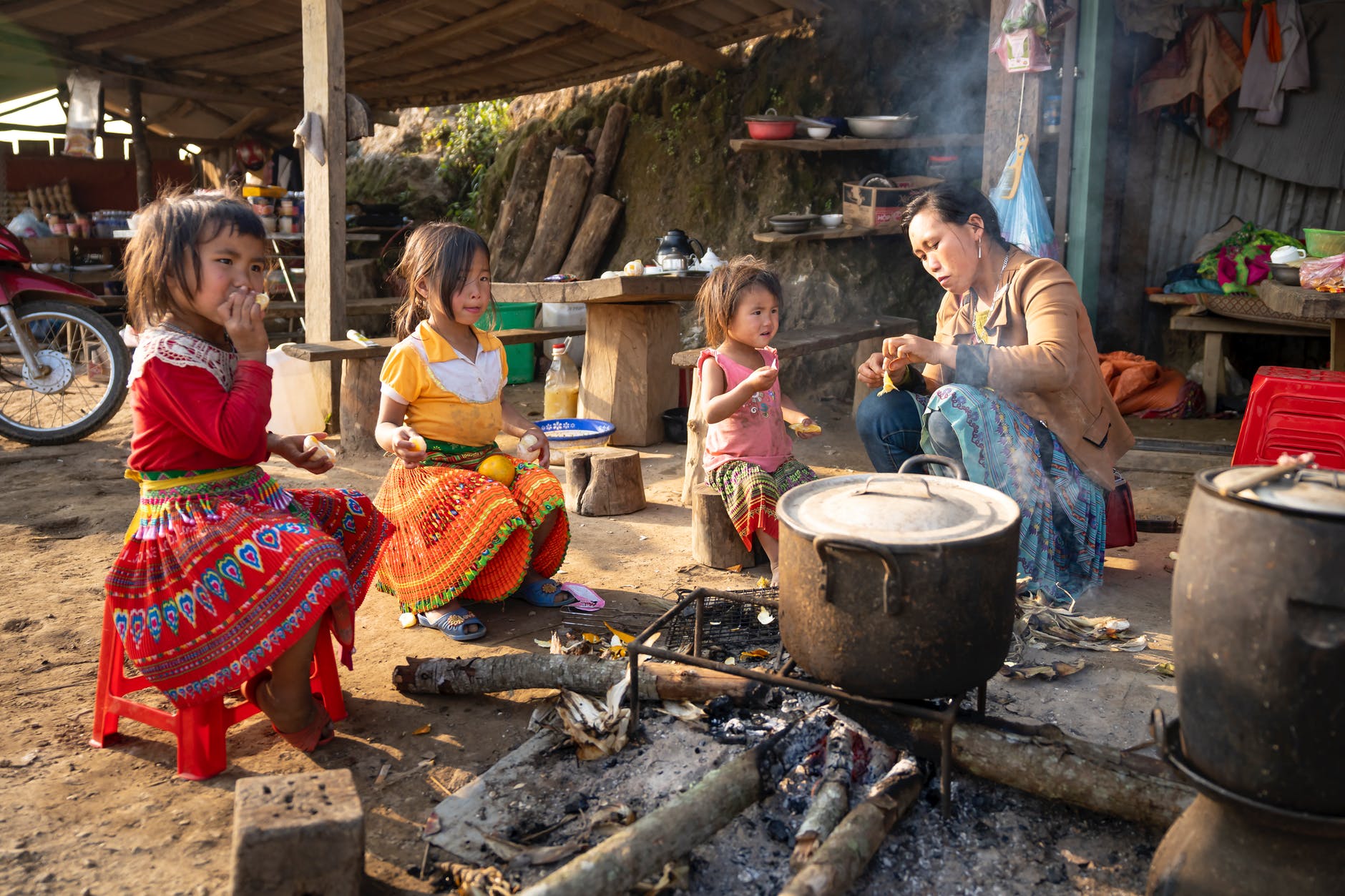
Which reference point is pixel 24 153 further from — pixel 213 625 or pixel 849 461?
pixel 213 625

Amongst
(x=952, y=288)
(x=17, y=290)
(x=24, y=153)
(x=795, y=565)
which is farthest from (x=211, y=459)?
(x=24, y=153)

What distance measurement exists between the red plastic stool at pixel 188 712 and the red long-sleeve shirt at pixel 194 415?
1.30 feet

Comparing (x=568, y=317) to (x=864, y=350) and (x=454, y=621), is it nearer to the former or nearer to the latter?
(x=864, y=350)

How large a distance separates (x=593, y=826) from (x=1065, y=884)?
0.97 m

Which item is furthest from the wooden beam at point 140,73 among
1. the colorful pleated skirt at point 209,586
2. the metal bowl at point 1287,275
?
the metal bowl at point 1287,275

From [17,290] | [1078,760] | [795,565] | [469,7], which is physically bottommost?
[1078,760]

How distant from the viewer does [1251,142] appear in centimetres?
682

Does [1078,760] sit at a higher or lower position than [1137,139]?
lower

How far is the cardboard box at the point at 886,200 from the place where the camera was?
6.85 m

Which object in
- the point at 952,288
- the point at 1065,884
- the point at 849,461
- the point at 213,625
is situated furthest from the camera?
the point at 849,461

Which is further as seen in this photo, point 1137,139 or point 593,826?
point 1137,139

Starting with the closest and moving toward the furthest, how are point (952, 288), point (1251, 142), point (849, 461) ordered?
point (952, 288) → point (849, 461) → point (1251, 142)

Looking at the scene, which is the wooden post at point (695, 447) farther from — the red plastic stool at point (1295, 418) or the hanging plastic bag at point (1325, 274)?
the hanging plastic bag at point (1325, 274)

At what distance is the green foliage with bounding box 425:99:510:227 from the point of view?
11164 mm
